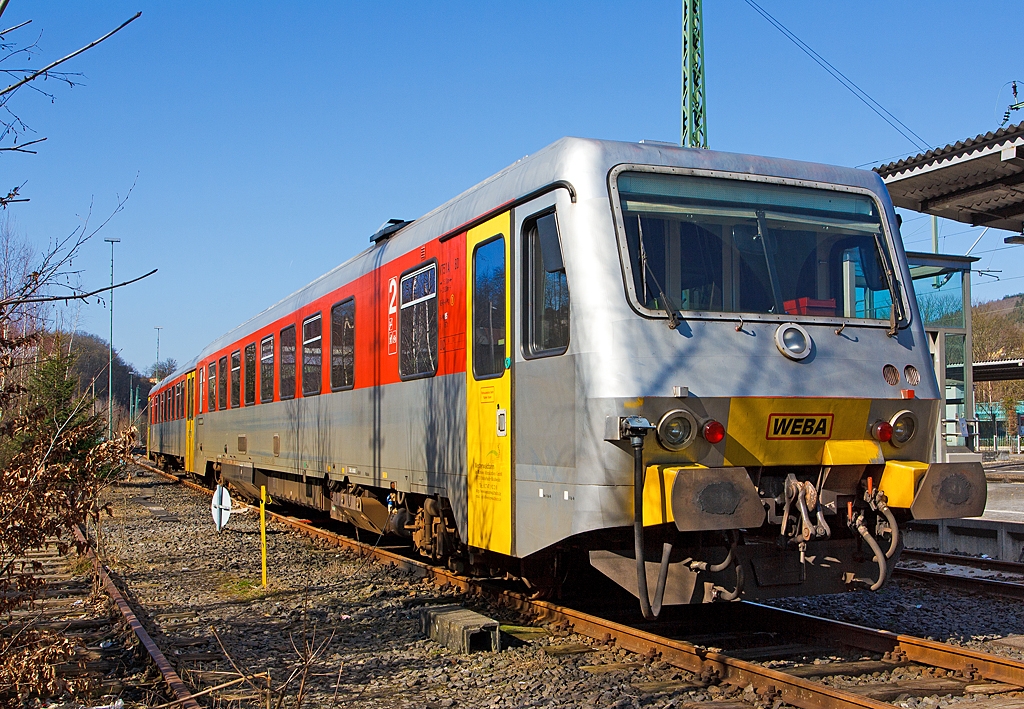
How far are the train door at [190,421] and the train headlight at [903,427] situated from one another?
1968 centimetres

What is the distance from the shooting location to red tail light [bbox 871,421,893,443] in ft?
20.9

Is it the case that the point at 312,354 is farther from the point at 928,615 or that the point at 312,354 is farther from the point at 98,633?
the point at 928,615

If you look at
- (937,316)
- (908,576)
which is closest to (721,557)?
(908,576)

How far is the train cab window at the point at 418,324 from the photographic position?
27.5ft

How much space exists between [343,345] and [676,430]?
6.03 metres

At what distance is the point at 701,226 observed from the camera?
644 cm

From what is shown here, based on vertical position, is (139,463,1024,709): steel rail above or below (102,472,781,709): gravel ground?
above

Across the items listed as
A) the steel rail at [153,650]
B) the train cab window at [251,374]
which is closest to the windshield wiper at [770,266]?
the steel rail at [153,650]

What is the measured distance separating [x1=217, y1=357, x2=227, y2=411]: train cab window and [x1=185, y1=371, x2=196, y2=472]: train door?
3.97 meters

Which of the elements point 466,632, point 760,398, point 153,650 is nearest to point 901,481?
point 760,398

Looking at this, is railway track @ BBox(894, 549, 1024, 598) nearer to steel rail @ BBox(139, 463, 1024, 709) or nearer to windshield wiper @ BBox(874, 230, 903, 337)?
steel rail @ BBox(139, 463, 1024, 709)

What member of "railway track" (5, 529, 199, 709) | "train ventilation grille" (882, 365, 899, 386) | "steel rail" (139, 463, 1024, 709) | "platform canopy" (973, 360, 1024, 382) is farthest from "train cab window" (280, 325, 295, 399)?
"platform canopy" (973, 360, 1024, 382)

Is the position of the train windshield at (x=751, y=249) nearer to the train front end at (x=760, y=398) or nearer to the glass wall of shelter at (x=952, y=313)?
the train front end at (x=760, y=398)

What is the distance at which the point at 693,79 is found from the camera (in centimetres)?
1454
